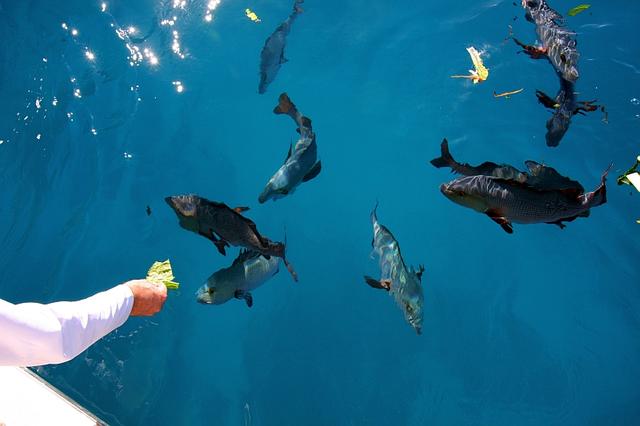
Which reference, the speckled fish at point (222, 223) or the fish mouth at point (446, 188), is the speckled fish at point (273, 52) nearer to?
the speckled fish at point (222, 223)

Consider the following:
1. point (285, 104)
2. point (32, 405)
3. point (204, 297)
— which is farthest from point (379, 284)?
point (32, 405)

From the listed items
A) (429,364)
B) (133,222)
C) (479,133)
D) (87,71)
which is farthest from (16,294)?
(479,133)

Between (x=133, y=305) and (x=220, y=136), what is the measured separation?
480cm

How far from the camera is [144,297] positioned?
287 centimetres

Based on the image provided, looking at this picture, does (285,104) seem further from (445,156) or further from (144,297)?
(144,297)

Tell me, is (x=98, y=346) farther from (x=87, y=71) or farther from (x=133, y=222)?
(x=87, y=71)

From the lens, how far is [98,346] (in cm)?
598

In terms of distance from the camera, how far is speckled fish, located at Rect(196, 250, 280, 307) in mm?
3859

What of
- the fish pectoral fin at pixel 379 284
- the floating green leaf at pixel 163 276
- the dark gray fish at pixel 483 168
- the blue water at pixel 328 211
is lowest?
the blue water at pixel 328 211

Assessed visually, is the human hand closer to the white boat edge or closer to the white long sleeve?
the white long sleeve

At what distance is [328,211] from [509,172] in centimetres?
388

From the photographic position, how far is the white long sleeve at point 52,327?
82.0 inches

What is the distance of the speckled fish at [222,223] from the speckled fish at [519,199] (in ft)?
4.32

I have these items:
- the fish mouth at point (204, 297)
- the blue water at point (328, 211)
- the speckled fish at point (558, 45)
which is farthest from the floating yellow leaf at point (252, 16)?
the fish mouth at point (204, 297)
